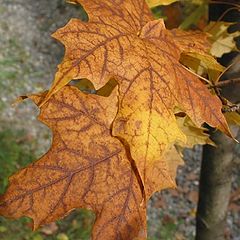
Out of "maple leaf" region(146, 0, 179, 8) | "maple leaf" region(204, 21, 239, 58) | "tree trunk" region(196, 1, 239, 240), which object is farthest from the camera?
"tree trunk" region(196, 1, 239, 240)

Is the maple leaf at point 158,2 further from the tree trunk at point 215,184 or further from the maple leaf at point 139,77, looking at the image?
the tree trunk at point 215,184

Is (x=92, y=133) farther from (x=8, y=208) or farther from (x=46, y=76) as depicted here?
(x=46, y=76)

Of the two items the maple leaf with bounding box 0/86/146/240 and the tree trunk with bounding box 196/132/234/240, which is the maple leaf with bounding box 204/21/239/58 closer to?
the tree trunk with bounding box 196/132/234/240

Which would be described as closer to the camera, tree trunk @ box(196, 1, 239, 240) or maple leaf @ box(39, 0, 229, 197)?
maple leaf @ box(39, 0, 229, 197)

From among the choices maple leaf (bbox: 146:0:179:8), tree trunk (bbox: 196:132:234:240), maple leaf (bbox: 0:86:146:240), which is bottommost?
tree trunk (bbox: 196:132:234:240)

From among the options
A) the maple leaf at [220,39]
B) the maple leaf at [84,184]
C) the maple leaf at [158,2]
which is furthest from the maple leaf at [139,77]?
the maple leaf at [220,39]

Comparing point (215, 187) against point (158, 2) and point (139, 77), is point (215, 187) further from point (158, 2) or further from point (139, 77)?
point (139, 77)

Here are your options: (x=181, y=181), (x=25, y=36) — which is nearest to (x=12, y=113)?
(x=25, y=36)

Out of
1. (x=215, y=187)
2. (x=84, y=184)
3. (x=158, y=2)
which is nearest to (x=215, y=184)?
(x=215, y=187)

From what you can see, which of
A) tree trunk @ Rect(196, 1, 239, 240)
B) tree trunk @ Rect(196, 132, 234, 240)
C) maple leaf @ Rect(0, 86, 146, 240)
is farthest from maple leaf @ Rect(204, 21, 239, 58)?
maple leaf @ Rect(0, 86, 146, 240)
